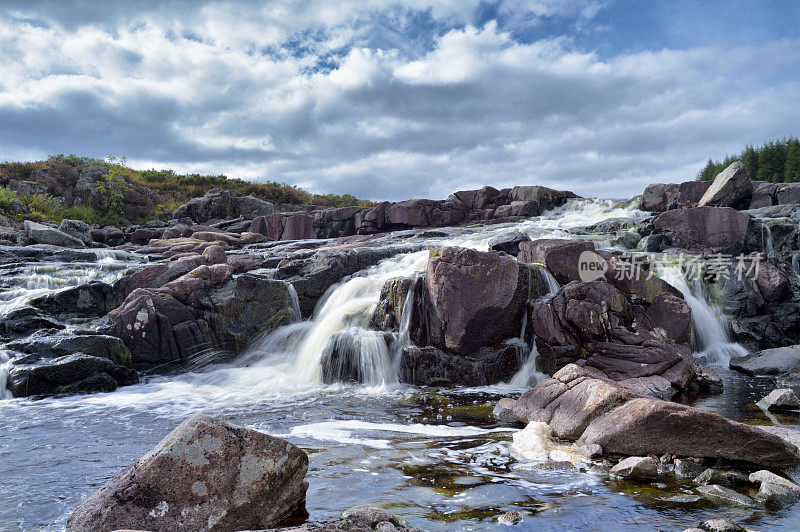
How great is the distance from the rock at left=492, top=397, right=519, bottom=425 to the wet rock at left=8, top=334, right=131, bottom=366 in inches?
365

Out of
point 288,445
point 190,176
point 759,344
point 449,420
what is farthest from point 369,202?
point 288,445

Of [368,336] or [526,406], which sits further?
[368,336]

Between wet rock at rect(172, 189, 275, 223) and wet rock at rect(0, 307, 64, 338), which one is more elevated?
wet rock at rect(172, 189, 275, 223)

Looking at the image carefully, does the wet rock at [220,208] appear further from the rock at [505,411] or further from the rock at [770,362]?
the rock at [770,362]

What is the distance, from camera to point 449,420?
8.80 m

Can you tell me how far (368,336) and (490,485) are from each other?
7039mm

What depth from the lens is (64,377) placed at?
1116cm

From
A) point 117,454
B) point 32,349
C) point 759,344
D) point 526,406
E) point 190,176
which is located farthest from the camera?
point 190,176

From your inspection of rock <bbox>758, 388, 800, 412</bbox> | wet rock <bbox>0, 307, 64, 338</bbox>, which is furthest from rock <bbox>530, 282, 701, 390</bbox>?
wet rock <bbox>0, 307, 64, 338</bbox>

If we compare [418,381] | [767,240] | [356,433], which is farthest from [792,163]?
[356,433]

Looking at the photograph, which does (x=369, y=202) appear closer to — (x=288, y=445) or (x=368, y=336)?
(x=368, y=336)

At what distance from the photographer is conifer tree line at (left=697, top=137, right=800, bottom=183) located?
4928cm

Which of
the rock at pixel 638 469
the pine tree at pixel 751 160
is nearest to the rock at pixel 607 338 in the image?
the rock at pixel 638 469

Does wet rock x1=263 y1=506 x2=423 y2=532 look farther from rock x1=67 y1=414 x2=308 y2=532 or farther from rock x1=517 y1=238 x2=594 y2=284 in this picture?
rock x1=517 y1=238 x2=594 y2=284
